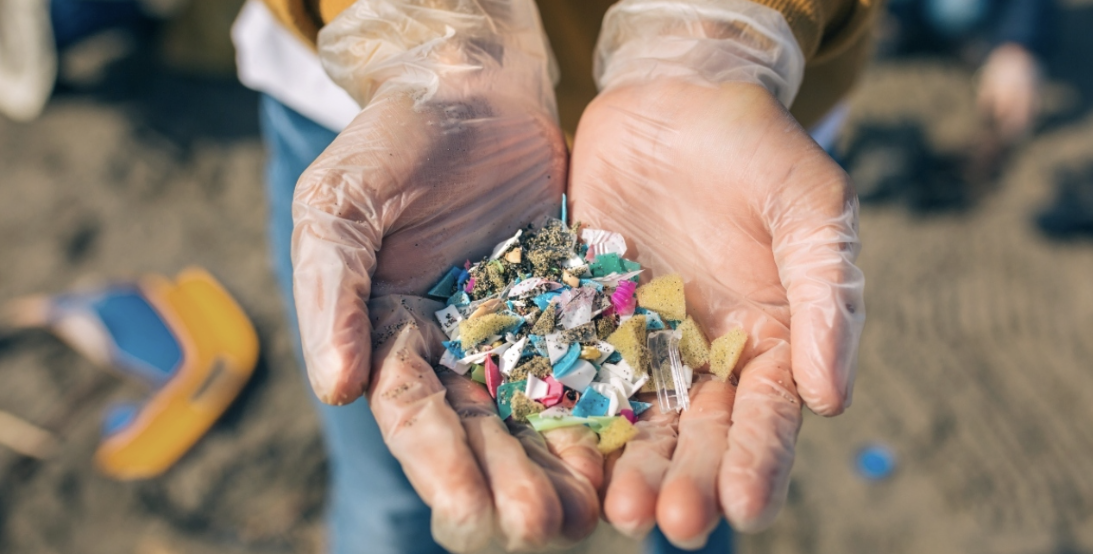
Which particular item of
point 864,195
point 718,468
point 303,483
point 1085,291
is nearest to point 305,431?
point 303,483

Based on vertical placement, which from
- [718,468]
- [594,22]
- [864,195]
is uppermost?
[594,22]

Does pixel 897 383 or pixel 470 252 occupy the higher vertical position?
pixel 470 252

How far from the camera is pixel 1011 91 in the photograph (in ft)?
13.4

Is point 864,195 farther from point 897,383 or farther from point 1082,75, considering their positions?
point 1082,75

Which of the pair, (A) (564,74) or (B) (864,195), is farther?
(B) (864,195)

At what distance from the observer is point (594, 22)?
7.12 ft

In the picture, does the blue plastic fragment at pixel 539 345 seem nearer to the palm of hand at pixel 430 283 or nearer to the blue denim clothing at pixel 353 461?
the palm of hand at pixel 430 283

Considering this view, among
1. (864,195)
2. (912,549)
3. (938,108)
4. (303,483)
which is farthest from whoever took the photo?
(938,108)

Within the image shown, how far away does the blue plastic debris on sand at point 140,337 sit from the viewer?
3316 millimetres

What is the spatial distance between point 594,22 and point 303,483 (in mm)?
2272

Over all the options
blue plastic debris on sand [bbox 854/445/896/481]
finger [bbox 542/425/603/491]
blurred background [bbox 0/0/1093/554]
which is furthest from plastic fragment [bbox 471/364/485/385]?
blue plastic debris on sand [bbox 854/445/896/481]

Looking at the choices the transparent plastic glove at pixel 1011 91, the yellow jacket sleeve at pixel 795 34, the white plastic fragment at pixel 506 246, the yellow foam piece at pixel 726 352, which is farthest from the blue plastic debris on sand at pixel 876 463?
the transparent plastic glove at pixel 1011 91

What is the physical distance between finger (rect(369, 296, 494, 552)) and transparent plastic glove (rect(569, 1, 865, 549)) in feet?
0.91

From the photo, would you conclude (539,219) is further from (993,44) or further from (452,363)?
(993,44)
